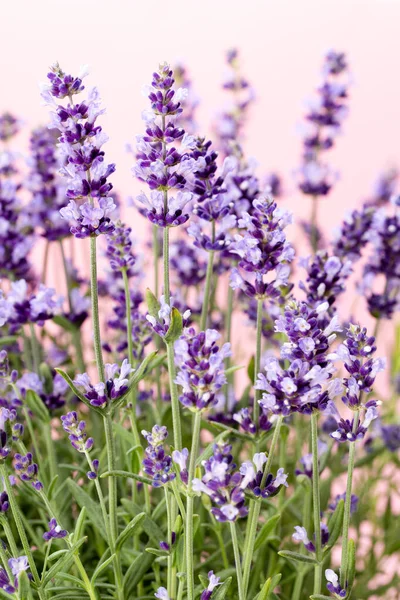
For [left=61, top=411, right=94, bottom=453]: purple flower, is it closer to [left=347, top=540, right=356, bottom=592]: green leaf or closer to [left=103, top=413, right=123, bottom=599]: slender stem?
[left=103, top=413, right=123, bottom=599]: slender stem

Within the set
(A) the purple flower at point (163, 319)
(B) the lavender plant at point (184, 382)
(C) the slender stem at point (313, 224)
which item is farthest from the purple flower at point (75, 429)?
(C) the slender stem at point (313, 224)

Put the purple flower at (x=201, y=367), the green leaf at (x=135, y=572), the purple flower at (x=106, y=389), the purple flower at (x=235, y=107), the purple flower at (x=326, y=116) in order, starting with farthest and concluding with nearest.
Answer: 1. the purple flower at (x=235, y=107)
2. the purple flower at (x=326, y=116)
3. the green leaf at (x=135, y=572)
4. the purple flower at (x=106, y=389)
5. the purple flower at (x=201, y=367)

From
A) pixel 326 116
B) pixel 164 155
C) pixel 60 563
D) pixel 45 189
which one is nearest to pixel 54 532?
pixel 60 563

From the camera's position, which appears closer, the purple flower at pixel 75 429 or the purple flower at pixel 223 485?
the purple flower at pixel 223 485

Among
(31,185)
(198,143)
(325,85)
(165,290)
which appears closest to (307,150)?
(325,85)

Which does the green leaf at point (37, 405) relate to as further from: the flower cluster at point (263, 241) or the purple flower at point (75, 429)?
the flower cluster at point (263, 241)

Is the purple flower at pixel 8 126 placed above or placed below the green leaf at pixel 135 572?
above

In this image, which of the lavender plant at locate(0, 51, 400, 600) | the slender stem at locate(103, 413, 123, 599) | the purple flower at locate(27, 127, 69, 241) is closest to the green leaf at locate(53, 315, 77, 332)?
the lavender plant at locate(0, 51, 400, 600)

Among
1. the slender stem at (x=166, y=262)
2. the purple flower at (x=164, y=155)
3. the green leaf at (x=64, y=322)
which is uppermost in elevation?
the purple flower at (x=164, y=155)
